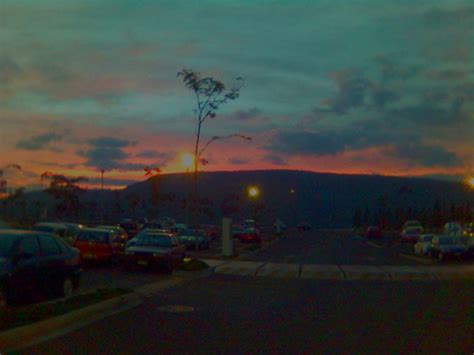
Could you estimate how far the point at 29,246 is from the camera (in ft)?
45.3

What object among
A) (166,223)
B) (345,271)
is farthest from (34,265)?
(166,223)

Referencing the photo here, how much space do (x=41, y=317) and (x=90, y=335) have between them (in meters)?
1.02

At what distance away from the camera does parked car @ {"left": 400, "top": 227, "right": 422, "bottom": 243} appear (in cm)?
6162

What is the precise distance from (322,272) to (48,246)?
1584 centimetres

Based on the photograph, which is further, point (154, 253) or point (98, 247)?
point (98, 247)

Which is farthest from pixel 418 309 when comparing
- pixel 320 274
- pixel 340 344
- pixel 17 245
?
pixel 320 274

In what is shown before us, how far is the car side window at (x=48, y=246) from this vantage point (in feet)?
47.2

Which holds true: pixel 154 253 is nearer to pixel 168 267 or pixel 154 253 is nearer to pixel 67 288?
pixel 168 267

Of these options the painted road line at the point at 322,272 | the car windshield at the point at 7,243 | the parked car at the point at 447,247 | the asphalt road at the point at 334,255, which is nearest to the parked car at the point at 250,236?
the asphalt road at the point at 334,255

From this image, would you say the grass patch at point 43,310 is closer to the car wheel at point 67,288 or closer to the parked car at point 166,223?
the car wheel at point 67,288

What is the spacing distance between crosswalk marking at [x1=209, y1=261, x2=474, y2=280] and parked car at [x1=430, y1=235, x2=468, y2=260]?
3.66 meters

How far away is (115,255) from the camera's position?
25.7 m

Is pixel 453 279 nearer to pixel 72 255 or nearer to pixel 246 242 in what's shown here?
pixel 72 255

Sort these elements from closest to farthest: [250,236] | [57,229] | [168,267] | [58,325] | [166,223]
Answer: [58,325] → [168,267] → [57,229] → [250,236] → [166,223]
